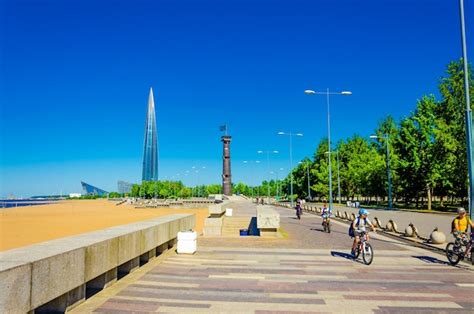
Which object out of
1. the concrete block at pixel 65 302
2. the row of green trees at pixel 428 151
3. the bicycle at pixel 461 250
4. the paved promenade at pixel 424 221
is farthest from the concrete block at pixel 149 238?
the row of green trees at pixel 428 151

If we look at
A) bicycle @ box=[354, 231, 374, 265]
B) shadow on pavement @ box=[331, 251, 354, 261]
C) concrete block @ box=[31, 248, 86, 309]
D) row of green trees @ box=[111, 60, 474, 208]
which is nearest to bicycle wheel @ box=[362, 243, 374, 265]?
bicycle @ box=[354, 231, 374, 265]

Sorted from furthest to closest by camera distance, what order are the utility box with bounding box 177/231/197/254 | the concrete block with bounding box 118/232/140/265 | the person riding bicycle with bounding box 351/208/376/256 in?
the utility box with bounding box 177/231/197/254 → the person riding bicycle with bounding box 351/208/376/256 → the concrete block with bounding box 118/232/140/265

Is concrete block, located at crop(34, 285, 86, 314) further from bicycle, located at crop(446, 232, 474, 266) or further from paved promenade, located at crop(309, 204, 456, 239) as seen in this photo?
paved promenade, located at crop(309, 204, 456, 239)

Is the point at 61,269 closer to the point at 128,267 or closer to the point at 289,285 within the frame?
the point at 128,267

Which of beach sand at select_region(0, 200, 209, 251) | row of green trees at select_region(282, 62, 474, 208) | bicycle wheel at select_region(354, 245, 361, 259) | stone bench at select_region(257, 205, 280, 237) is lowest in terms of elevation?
beach sand at select_region(0, 200, 209, 251)

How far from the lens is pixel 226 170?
110 m

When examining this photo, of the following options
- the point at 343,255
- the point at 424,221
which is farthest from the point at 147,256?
the point at 424,221

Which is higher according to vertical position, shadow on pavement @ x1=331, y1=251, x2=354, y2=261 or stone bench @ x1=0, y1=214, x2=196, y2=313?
stone bench @ x1=0, y1=214, x2=196, y2=313

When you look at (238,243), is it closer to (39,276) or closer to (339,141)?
(39,276)

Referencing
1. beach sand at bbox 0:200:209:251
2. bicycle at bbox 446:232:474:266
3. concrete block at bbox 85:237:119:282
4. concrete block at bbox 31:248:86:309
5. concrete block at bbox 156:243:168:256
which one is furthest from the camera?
beach sand at bbox 0:200:209:251

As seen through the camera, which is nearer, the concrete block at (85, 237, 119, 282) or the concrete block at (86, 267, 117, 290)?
the concrete block at (85, 237, 119, 282)

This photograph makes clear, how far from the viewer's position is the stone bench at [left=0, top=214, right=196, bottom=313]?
507 centimetres

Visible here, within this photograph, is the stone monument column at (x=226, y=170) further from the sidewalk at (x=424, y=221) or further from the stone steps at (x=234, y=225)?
the stone steps at (x=234, y=225)

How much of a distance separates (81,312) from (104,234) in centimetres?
253
